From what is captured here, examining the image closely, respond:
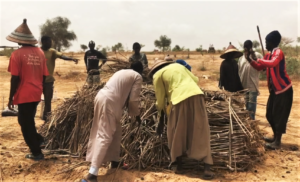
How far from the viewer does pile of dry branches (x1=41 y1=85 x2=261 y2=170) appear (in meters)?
3.95

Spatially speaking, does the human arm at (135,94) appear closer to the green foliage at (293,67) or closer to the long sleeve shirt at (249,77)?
the long sleeve shirt at (249,77)

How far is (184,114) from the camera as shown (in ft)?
11.5

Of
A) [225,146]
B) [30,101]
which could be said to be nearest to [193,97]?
[225,146]

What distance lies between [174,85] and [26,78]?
6.61ft

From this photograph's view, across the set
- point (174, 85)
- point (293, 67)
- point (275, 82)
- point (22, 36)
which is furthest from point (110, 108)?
point (293, 67)

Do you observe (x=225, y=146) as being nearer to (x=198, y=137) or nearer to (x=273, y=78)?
(x=198, y=137)

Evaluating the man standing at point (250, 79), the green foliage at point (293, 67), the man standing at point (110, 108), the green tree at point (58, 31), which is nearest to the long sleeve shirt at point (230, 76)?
the man standing at point (250, 79)

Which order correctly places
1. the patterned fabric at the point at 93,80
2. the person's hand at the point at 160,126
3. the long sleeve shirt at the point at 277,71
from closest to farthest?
the person's hand at the point at 160,126, the long sleeve shirt at the point at 277,71, the patterned fabric at the point at 93,80

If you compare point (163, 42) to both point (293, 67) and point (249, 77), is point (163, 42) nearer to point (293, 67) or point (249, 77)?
point (293, 67)

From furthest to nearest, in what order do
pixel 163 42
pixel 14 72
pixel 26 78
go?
pixel 163 42 → pixel 26 78 → pixel 14 72

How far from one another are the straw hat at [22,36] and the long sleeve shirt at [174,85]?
6.10 feet

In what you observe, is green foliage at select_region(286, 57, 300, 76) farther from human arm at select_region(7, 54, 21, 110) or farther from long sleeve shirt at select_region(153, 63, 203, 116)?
human arm at select_region(7, 54, 21, 110)

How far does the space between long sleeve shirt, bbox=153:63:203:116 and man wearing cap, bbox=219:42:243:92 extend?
196 cm

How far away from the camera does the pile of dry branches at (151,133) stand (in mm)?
3949
